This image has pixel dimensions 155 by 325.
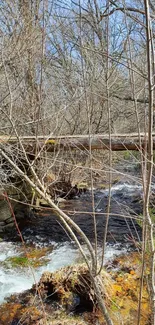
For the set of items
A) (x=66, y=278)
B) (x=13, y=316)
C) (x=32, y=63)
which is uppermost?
(x=32, y=63)

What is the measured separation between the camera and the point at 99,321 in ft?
8.96

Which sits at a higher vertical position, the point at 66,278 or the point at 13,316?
the point at 66,278

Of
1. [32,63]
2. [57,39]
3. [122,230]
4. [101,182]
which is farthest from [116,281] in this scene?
[57,39]

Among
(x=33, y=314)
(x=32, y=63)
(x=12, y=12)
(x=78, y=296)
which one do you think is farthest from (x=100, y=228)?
(x=12, y=12)

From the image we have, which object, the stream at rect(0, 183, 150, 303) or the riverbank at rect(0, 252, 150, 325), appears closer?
the riverbank at rect(0, 252, 150, 325)

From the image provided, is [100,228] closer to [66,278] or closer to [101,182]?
[66,278]

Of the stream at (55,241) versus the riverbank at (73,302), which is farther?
the stream at (55,241)

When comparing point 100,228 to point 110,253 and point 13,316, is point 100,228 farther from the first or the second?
point 13,316

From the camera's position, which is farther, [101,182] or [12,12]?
[101,182]

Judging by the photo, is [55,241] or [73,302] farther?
[55,241]

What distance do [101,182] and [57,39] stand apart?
438cm

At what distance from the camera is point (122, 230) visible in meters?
5.26

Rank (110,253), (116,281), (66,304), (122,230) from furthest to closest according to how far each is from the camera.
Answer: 1. (122,230)
2. (110,253)
3. (116,281)
4. (66,304)

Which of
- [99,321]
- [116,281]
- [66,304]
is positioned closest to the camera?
[99,321]
